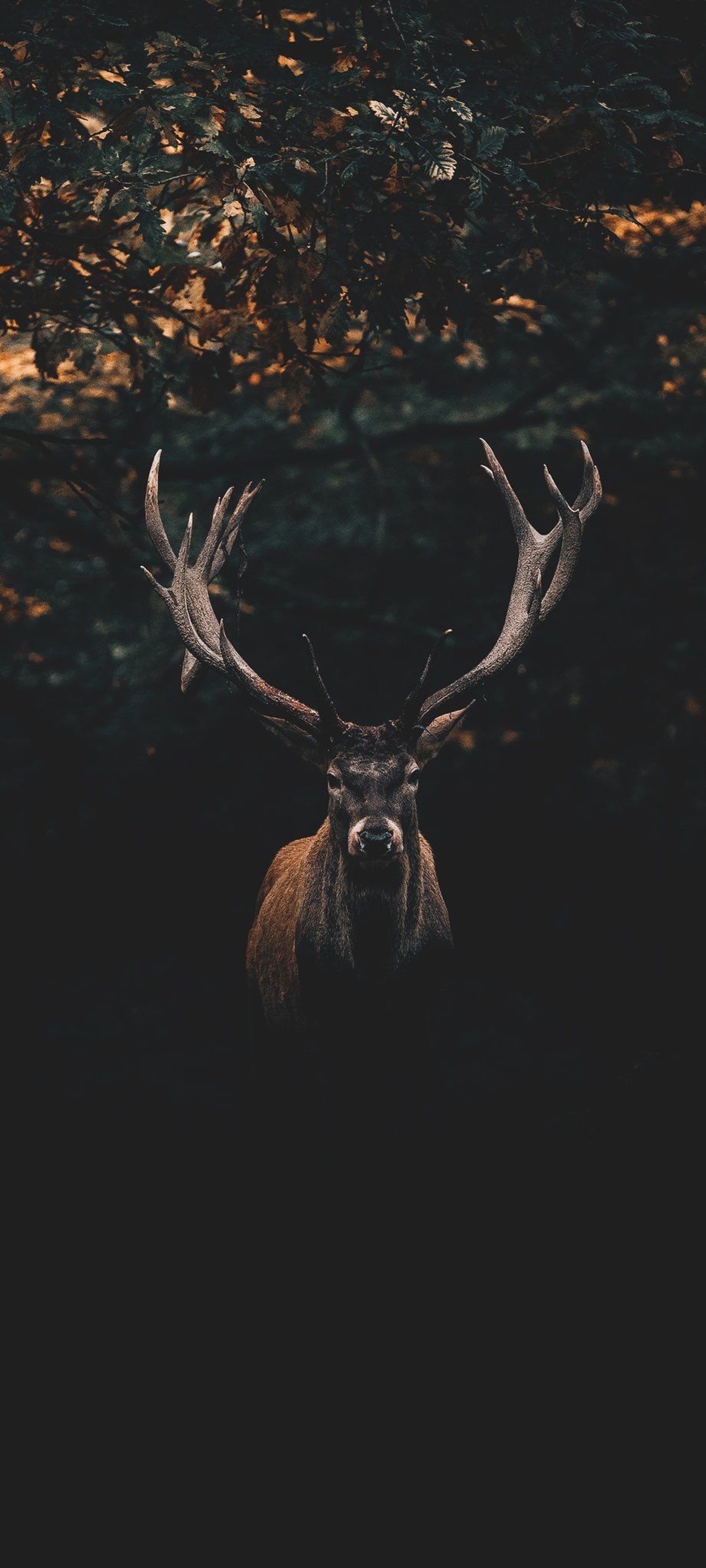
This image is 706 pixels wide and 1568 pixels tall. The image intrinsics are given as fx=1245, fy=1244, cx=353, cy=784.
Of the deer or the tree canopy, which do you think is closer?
the deer

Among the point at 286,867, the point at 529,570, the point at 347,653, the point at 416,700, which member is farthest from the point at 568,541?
the point at 347,653

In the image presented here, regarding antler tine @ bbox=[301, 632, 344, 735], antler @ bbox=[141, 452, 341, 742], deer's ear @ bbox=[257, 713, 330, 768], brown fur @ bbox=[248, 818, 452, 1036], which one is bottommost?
brown fur @ bbox=[248, 818, 452, 1036]

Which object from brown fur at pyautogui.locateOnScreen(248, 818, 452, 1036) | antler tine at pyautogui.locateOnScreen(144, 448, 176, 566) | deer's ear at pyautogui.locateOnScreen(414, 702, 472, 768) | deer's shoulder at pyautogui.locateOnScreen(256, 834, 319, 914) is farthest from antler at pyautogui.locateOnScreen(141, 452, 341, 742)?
deer's shoulder at pyautogui.locateOnScreen(256, 834, 319, 914)

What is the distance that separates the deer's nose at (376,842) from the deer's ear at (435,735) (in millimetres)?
577

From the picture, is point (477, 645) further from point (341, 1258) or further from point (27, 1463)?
point (27, 1463)

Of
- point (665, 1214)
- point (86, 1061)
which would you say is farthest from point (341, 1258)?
point (86, 1061)

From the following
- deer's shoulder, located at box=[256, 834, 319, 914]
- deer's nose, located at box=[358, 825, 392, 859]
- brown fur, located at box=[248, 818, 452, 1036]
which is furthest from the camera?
deer's shoulder, located at box=[256, 834, 319, 914]

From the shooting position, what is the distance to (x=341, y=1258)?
465 cm

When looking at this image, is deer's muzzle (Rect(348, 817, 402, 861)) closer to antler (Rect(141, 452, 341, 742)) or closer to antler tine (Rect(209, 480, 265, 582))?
antler (Rect(141, 452, 341, 742))

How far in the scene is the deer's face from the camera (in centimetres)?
391

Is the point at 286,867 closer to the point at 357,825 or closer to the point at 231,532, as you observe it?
the point at 231,532

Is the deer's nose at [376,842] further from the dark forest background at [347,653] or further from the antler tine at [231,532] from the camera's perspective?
the dark forest background at [347,653]

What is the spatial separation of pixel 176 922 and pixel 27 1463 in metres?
3.44

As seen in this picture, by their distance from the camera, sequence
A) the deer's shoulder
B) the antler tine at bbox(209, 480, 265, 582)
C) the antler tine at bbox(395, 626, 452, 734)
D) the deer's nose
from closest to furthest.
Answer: the deer's nose → the antler tine at bbox(395, 626, 452, 734) → the antler tine at bbox(209, 480, 265, 582) → the deer's shoulder
